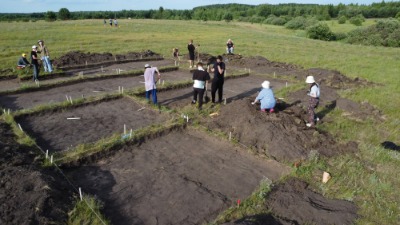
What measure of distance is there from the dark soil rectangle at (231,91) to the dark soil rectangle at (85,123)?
1470mm

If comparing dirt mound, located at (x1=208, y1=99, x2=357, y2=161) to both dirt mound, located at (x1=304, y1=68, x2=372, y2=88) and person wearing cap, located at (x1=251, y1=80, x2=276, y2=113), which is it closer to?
person wearing cap, located at (x1=251, y1=80, x2=276, y2=113)

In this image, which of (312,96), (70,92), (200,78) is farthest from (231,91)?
(70,92)

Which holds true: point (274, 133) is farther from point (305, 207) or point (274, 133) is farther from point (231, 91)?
point (231, 91)

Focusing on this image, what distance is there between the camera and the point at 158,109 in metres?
10.9

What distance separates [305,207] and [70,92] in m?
11.0

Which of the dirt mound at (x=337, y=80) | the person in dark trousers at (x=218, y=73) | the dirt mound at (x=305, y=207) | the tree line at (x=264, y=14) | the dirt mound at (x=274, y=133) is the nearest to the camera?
the dirt mound at (x=305, y=207)

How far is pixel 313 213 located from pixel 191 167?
9.75 ft

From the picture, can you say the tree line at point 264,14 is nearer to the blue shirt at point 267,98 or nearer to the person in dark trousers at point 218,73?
the person in dark trousers at point 218,73

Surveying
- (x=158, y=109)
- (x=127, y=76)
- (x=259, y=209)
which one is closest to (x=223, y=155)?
(x=259, y=209)

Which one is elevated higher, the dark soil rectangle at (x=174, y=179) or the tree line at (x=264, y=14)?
the tree line at (x=264, y=14)

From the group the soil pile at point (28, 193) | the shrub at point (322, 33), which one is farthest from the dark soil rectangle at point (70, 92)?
the shrub at point (322, 33)

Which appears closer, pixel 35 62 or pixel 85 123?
pixel 85 123

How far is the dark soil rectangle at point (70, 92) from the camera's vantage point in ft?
38.4

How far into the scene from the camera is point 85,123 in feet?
32.1
